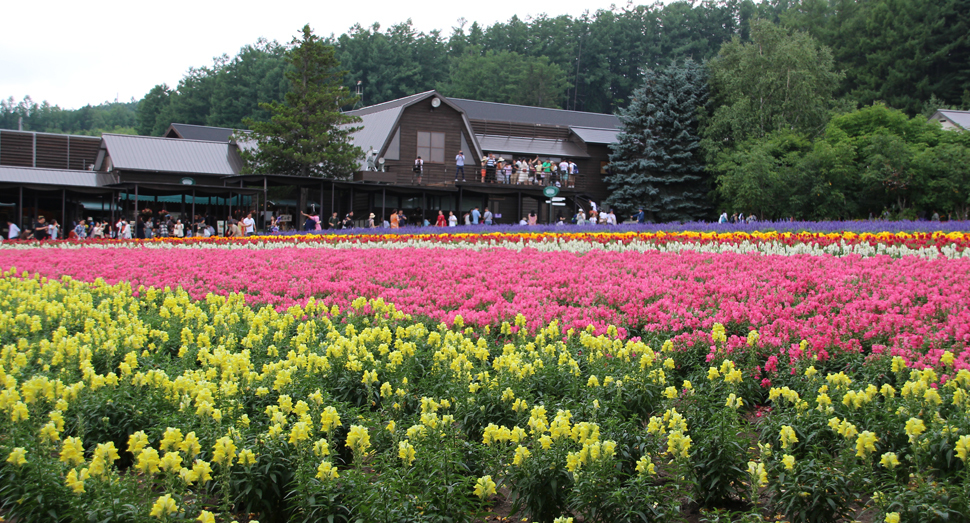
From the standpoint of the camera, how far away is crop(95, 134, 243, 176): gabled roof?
129ft

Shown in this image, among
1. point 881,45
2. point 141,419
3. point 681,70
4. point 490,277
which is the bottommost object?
point 141,419

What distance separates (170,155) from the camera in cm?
4109

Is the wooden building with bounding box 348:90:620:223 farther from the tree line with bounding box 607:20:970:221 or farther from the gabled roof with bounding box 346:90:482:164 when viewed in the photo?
the tree line with bounding box 607:20:970:221

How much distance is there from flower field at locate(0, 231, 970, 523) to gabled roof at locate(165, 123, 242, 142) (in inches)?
1794

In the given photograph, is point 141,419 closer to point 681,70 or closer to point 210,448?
point 210,448

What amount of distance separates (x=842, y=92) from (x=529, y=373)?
63751mm

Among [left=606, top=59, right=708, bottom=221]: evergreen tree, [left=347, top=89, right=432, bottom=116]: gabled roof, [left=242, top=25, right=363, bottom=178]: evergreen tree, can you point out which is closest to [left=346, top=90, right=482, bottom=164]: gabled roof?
[left=347, top=89, right=432, bottom=116]: gabled roof

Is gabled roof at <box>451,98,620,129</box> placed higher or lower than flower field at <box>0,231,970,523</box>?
higher

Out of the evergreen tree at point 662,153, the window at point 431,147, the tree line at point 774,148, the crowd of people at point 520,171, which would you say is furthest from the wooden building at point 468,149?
the tree line at point 774,148

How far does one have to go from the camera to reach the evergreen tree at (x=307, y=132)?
3762 centimetres

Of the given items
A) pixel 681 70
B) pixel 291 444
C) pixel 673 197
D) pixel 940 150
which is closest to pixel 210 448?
pixel 291 444

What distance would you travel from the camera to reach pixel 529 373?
4.96 metres

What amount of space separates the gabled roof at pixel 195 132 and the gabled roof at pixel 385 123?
12.2 meters

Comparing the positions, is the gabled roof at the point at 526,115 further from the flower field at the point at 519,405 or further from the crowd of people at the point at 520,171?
the flower field at the point at 519,405
